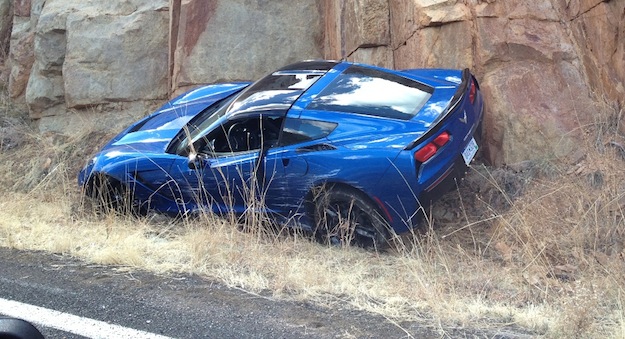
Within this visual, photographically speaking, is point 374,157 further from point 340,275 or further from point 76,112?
point 76,112

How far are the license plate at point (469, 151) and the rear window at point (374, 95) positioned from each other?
52cm

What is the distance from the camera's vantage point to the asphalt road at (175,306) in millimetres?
3934

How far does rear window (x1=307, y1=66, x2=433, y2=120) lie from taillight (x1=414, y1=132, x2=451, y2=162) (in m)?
0.34

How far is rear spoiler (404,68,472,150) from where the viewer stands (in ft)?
17.7

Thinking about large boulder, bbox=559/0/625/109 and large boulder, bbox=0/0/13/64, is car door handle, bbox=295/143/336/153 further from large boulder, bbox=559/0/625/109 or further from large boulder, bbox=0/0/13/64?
large boulder, bbox=0/0/13/64

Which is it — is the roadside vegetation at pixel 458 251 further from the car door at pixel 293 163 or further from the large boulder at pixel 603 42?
the large boulder at pixel 603 42

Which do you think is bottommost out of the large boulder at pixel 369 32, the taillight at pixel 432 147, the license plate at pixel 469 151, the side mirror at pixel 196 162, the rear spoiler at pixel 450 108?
the side mirror at pixel 196 162

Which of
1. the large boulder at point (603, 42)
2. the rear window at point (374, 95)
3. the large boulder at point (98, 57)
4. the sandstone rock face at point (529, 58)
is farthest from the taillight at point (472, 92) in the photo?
the large boulder at point (98, 57)

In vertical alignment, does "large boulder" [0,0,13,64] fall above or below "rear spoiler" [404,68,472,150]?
above

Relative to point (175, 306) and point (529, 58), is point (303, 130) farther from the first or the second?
point (529, 58)

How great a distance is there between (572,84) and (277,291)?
4.35 m

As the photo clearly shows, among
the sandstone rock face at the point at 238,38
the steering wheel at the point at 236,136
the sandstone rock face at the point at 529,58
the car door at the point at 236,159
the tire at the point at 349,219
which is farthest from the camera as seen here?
the sandstone rock face at the point at 238,38

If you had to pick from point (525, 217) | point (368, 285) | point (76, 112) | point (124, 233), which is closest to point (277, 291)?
point (368, 285)

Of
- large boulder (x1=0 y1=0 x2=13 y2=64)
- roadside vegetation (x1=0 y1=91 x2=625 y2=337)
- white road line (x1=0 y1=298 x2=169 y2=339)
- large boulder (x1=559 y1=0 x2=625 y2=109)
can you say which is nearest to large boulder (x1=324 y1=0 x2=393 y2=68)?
large boulder (x1=559 y1=0 x2=625 y2=109)
